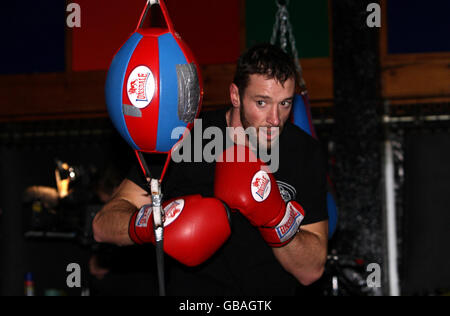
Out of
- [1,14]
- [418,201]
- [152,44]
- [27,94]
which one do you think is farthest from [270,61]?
[1,14]

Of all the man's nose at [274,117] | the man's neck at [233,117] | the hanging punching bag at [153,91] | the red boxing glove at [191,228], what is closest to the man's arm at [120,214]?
the red boxing glove at [191,228]

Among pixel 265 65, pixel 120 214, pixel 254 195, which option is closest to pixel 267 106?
pixel 265 65

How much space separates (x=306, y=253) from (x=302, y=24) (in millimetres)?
2421

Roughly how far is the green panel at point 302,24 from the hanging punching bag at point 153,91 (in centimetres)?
237

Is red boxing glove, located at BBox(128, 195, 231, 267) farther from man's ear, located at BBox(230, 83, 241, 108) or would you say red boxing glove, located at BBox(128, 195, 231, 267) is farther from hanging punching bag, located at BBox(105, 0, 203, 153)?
man's ear, located at BBox(230, 83, 241, 108)

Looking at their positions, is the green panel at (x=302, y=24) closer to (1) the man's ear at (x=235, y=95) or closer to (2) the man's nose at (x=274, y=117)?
(1) the man's ear at (x=235, y=95)

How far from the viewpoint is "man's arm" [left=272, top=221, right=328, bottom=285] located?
6.63 feet

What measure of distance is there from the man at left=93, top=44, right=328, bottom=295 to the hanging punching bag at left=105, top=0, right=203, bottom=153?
17.0 inches

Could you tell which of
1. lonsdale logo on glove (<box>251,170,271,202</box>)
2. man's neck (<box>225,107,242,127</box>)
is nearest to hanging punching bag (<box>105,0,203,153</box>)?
lonsdale logo on glove (<box>251,170,271,202</box>)

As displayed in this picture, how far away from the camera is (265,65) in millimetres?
2129

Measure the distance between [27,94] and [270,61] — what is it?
291 cm

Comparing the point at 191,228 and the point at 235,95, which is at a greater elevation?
the point at 235,95

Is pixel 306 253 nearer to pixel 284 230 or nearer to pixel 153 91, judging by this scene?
pixel 284 230

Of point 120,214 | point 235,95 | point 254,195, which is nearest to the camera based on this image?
point 254,195
